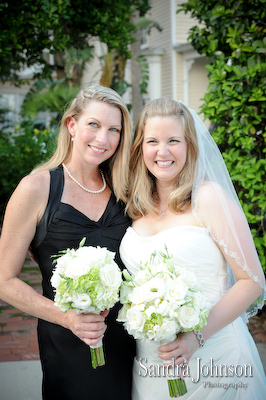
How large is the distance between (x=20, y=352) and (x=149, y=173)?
2.71 m

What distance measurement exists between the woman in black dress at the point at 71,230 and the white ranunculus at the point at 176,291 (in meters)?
0.74

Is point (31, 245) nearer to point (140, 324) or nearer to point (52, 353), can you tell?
point (52, 353)

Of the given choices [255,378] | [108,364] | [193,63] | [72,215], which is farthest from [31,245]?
[193,63]

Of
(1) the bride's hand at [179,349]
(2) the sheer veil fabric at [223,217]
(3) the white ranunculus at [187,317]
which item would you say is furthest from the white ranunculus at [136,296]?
(2) the sheer veil fabric at [223,217]

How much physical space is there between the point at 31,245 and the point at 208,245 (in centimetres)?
117

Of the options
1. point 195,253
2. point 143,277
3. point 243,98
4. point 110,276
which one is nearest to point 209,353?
point 195,253

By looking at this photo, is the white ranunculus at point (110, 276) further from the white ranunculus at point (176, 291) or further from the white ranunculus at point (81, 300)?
the white ranunculus at point (176, 291)

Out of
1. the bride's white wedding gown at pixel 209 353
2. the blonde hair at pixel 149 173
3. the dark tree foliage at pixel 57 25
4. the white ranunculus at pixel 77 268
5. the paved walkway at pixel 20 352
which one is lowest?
the paved walkway at pixel 20 352

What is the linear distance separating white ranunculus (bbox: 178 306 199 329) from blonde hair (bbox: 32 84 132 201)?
125cm

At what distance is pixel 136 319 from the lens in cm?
222

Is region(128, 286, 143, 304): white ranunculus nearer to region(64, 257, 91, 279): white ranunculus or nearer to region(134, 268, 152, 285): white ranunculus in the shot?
region(134, 268, 152, 285): white ranunculus

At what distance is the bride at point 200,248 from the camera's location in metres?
2.67

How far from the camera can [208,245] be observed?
2762mm

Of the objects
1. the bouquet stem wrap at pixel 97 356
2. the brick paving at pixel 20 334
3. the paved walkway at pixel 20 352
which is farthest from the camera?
the brick paving at pixel 20 334
